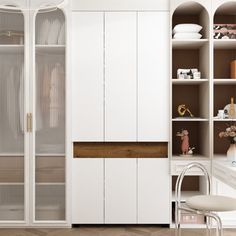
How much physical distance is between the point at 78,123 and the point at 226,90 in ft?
6.00

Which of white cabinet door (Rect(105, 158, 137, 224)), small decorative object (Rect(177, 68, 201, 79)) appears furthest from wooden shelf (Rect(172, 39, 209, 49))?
white cabinet door (Rect(105, 158, 137, 224))

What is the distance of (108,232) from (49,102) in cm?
150

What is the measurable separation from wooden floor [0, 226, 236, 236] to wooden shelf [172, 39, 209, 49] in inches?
78.9

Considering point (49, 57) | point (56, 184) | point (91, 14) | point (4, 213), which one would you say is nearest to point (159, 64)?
point (91, 14)

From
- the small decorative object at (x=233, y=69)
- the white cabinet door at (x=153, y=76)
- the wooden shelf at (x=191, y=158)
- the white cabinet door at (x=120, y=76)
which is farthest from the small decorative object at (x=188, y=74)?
the wooden shelf at (x=191, y=158)

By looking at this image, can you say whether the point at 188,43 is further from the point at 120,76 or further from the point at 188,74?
the point at 120,76

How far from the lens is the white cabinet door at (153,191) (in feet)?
13.8

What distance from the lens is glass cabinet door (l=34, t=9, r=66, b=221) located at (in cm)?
423

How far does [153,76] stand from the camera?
13.9 ft

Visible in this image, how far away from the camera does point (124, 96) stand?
4.23 metres

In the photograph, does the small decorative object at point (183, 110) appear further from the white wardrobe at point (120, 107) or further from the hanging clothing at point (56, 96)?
the hanging clothing at point (56, 96)

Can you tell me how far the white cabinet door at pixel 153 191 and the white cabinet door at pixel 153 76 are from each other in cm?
28

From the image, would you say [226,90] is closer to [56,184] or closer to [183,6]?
[183,6]

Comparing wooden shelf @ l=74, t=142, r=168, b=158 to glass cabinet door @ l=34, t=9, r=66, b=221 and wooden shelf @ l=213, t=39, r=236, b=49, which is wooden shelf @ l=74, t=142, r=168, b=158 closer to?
glass cabinet door @ l=34, t=9, r=66, b=221
